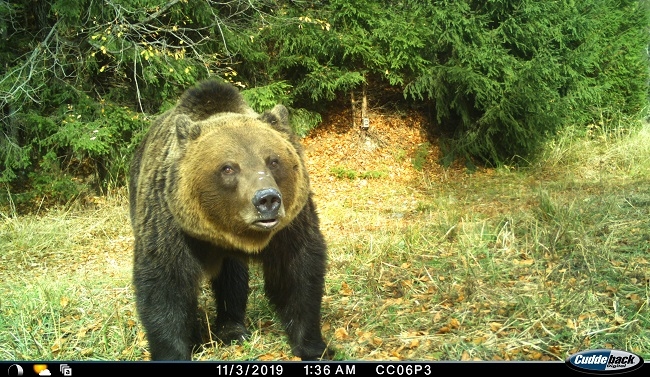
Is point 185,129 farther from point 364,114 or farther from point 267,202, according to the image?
point 364,114

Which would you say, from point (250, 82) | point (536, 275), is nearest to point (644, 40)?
point (250, 82)

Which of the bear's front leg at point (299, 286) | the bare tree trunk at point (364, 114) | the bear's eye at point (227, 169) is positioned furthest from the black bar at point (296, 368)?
the bare tree trunk at point (364, 114)

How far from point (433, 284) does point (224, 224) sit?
2289 millimetres

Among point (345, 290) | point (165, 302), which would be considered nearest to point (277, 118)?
point (165, 302)

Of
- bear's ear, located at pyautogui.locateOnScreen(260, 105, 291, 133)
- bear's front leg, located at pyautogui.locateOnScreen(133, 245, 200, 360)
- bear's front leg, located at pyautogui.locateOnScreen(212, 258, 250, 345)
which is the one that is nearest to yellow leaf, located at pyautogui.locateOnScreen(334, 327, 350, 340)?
bear's front leg, located at pyautogui.locateOnScreen(212, 258, 250, 345)

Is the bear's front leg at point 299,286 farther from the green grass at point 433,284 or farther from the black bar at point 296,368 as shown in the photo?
the black bar at point 296,368

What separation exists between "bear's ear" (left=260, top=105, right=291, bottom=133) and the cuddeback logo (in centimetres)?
228

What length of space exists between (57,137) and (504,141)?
800cm

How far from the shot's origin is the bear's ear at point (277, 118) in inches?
156

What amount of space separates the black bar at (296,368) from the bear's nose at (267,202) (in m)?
0.91

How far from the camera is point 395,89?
44.3 ft

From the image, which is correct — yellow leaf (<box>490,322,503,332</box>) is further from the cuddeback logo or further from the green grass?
the cuddeback logo

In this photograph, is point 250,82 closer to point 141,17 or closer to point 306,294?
point 141,17

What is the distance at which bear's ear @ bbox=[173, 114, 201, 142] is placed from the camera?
12.5ft
